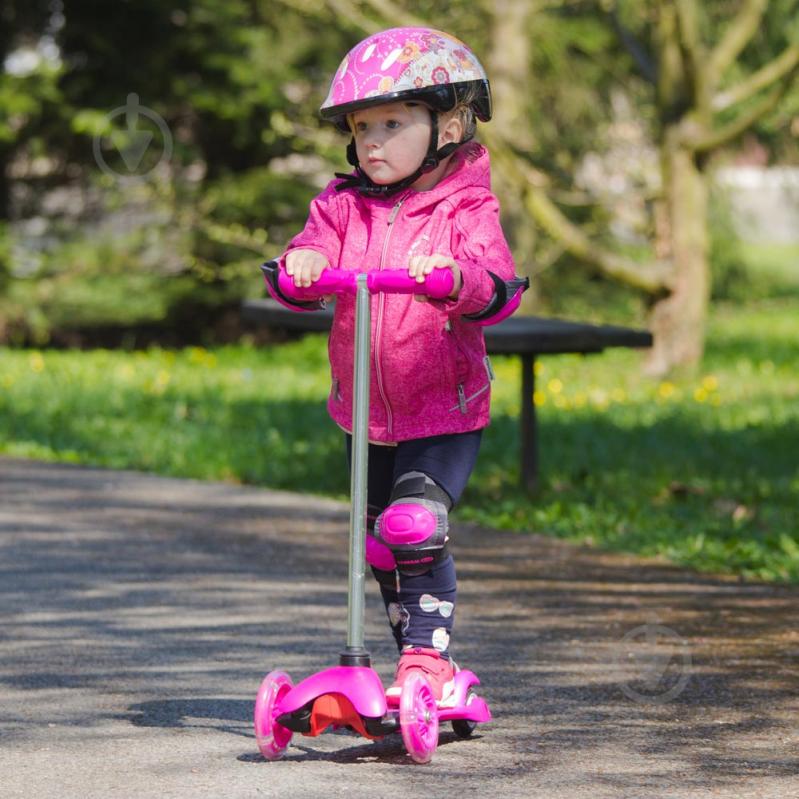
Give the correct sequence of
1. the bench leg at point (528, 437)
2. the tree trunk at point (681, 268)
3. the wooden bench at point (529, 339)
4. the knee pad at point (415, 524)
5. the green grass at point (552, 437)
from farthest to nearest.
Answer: the tree trunk at point (681, 268), the bench leg at point (528, 437), the green grass at point (552, 437), the wooden bench at point (529, 339), the knee pad at point (415, 524)

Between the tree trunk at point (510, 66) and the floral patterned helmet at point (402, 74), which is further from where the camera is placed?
the tree trunk at point (510, 66)

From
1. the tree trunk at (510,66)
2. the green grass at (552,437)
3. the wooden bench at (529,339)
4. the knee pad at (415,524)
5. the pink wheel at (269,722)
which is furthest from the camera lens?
the tree trunk at (510,66)

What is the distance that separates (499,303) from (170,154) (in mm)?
9959

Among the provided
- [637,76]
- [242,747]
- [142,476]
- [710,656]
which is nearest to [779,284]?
[637,76]

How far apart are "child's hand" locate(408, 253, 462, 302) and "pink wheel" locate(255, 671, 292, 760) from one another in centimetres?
92

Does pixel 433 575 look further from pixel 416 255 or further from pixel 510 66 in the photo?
pixel 510 66

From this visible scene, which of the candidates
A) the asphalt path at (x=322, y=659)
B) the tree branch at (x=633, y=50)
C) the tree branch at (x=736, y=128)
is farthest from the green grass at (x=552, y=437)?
the tree branch at (x=633, y=50)

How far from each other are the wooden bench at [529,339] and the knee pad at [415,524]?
294 centimetres

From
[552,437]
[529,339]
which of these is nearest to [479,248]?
[529,339]

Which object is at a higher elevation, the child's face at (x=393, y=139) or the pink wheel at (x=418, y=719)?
the child's face at (x=393, y=139)

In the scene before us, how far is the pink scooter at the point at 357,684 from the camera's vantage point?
3.60m

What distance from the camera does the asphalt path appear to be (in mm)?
3617

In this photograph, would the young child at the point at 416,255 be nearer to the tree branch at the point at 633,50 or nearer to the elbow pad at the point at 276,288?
the elbow pad at the point at 276,288

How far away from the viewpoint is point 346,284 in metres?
3.65
